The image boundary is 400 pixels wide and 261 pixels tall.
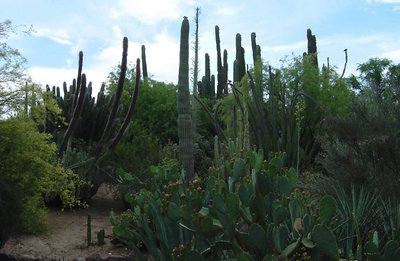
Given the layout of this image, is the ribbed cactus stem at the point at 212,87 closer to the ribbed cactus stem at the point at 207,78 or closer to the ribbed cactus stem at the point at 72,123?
the ribbed cactus stem at the point at 207,78

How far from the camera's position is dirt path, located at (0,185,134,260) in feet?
28.7

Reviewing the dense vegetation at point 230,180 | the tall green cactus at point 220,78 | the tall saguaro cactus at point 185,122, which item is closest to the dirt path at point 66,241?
the dense vegetation at point 230,180

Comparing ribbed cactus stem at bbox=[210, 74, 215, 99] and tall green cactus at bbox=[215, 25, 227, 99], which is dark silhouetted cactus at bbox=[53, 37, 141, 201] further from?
ribbed cactus stem at bbox=[210, 74, 215, 99]

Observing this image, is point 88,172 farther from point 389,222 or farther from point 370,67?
point 370,67

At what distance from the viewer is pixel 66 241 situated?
31.0ft

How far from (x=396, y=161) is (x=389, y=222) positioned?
46.7 inches

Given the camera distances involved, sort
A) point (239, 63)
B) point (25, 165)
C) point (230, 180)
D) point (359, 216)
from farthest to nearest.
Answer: point (239, 63), point (25, 165), point (359, 216), point (230, 180)

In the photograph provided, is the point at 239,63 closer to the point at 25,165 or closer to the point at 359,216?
the point at 25,165

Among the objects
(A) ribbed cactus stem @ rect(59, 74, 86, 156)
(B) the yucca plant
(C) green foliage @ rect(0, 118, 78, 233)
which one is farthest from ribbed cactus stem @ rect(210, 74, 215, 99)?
(B) the yucca plant

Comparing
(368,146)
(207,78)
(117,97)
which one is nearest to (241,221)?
(368,146)

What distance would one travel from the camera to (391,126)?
7551mm

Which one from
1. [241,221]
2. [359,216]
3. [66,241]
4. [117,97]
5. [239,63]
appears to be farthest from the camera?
[239,63]

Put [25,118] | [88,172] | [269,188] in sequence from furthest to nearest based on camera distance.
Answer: [88,172], [25,118], [269,188]

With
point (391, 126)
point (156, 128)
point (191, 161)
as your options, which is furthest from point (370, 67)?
point (391, 126)
